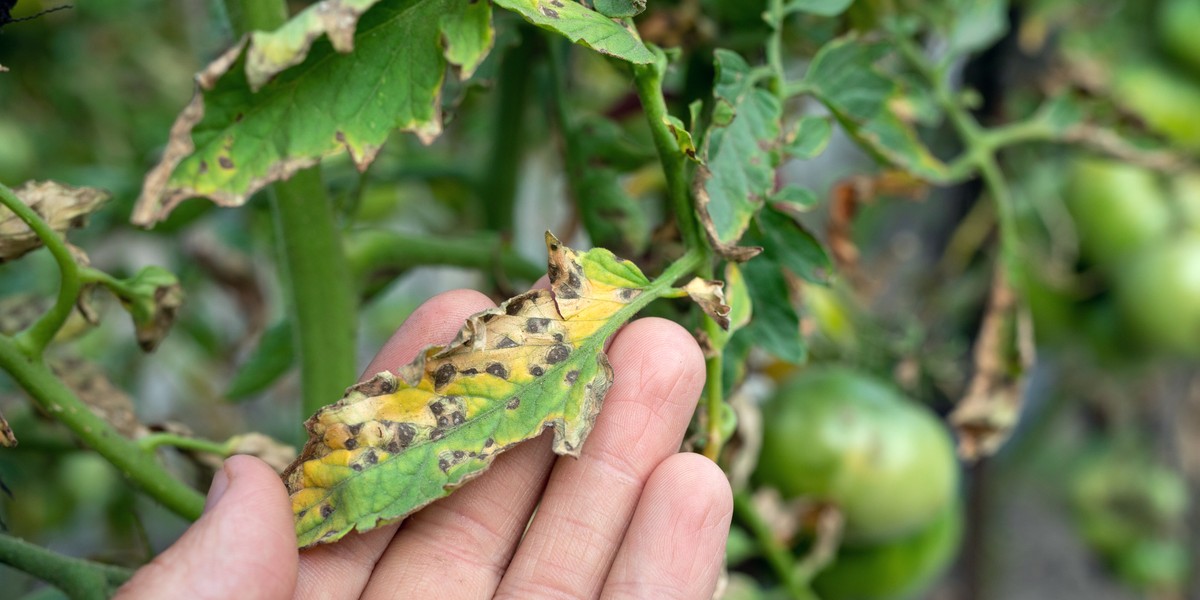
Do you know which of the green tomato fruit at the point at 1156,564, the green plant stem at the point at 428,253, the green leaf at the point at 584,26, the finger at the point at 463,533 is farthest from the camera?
the green tomato fruit at the point at 1156,564

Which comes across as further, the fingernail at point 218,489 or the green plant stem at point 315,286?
the green plant stem at point 315,286

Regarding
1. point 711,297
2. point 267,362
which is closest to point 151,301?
point 267,362

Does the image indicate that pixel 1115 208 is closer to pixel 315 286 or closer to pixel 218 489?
pixel 315 286

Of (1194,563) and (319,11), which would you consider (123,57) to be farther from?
(1194,563)

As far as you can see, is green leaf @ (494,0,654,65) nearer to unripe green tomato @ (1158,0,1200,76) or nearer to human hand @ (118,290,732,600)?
human hand @ (118,290,732,600)

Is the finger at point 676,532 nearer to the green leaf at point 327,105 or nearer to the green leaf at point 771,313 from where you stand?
the green leaf at point 771,313

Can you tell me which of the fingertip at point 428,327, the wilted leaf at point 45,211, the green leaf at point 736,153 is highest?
the wilted leaf at point 45,211

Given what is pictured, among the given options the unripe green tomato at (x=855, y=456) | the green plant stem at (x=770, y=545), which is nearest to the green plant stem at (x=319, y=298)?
the green plant stem at (x=770, y=545)

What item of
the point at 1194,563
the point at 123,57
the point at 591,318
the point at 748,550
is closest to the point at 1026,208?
the point at 1194,563
